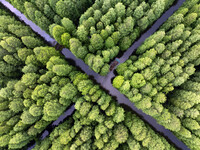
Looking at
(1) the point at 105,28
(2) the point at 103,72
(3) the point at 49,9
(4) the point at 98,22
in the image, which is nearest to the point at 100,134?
(2) the point at 103,72

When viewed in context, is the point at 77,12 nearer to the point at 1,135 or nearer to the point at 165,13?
the point at 165,13

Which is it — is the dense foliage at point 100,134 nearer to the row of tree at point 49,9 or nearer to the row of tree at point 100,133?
the row of tree at point 100,133

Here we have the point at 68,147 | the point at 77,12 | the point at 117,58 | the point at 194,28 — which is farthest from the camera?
the point at 117,58

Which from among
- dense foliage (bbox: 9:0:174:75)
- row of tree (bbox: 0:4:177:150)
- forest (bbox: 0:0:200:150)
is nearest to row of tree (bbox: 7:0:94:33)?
dense foliage (bbox: 9:0:174:75)

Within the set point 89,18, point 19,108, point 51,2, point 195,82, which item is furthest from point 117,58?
point 19,108

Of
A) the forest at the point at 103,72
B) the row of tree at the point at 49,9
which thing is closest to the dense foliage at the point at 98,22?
the row of tree at the point at 49,9

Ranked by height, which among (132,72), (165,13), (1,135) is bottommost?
(132,72)
